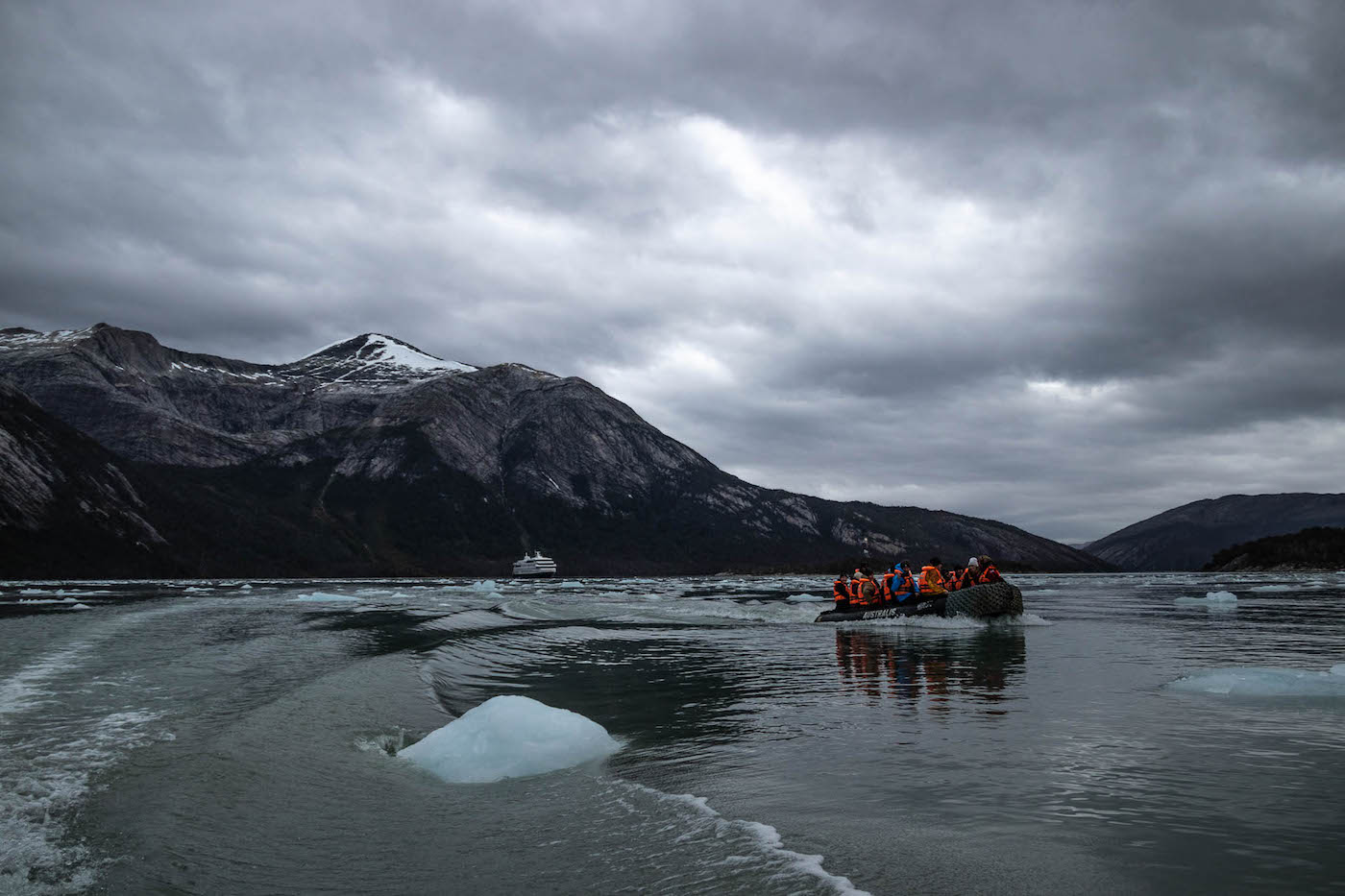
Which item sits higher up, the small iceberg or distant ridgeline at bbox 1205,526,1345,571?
distant ridgeline at bbox 1205,526,1345,571

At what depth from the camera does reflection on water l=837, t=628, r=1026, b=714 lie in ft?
50.5

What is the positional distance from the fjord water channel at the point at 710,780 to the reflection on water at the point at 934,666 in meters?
0.20

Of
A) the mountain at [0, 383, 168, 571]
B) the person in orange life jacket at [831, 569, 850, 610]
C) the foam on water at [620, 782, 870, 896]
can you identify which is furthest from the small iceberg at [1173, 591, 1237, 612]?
the mountain at [0, 383, 168, 571]

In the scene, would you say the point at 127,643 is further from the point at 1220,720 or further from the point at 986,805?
the point at 1220,720

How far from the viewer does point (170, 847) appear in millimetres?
7270

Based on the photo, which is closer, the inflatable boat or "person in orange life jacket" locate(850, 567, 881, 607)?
the inflatable boat

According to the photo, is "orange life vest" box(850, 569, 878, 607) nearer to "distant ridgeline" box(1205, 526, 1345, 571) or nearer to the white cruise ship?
"distant ridgeline" box(1205, 526, 1345, 571)

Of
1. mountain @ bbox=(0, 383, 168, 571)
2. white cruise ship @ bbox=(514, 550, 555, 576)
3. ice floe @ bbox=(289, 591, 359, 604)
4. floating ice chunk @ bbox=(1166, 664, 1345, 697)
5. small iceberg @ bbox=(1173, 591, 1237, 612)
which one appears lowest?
white cruise ship @ bbox=(514, 550, 555, 576)

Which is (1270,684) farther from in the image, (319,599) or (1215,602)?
(319,599)

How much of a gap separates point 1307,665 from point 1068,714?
905 cm

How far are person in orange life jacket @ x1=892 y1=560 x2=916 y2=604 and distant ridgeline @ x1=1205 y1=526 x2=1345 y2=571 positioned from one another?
117 metres

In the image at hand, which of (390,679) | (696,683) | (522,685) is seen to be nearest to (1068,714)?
(696,683)

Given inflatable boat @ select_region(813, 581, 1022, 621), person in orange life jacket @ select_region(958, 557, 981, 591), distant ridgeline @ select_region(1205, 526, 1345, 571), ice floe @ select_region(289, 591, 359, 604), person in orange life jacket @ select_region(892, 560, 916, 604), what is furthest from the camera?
distant ridgeline @ select_region(1205, 526, 1345, 571)

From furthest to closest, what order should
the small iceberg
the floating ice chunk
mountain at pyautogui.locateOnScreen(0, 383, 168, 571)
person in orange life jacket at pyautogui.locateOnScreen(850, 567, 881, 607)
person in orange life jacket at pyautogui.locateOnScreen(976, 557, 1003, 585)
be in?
mountain at pyautogui.locateOnScreen(0, 383, 168, 571) → the small iceberg → person in orange life jacket at pyautogui.locateOnScreen(850, 567, 881, 607) → person in orange life jacket at pyautogui.locateOnScreen(976, 557, 1003, 585) → the floating ice chunk
